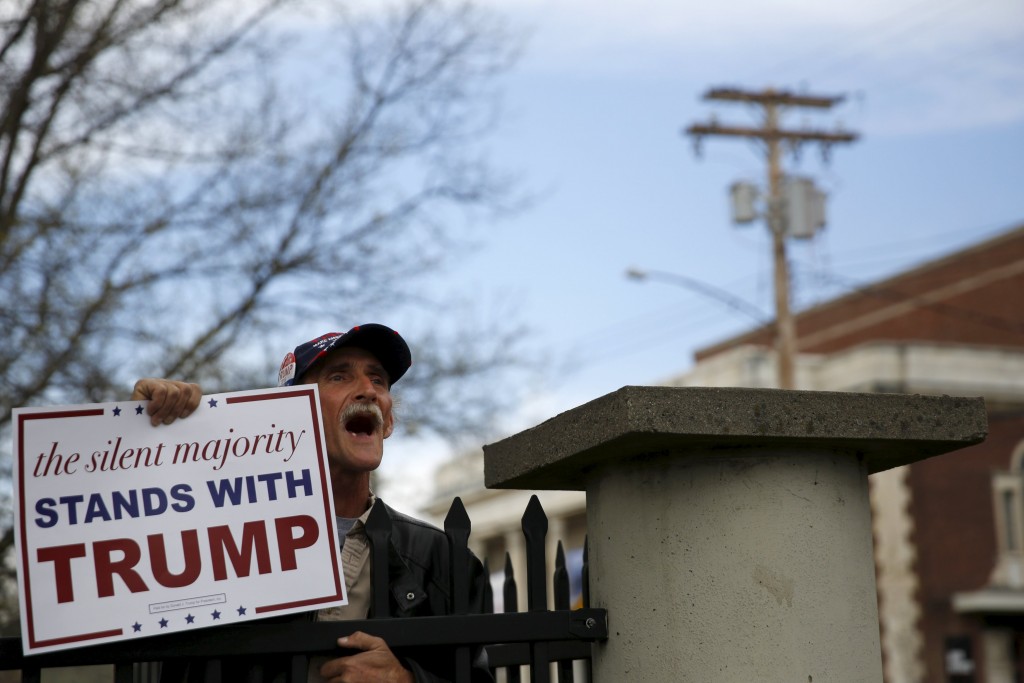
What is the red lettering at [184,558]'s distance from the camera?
8.91ft

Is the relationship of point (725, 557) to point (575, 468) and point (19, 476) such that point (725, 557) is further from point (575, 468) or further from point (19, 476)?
point (19, 476)

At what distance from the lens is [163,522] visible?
2.76 m

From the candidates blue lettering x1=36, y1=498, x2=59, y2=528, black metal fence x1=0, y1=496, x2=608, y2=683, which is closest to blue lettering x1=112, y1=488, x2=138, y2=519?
blue lettering x1=36, y1=498, x2=59, y2=528

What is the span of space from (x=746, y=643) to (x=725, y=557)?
0.62ft

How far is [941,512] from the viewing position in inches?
1121

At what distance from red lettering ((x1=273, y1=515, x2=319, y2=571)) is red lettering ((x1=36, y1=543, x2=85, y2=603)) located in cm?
40

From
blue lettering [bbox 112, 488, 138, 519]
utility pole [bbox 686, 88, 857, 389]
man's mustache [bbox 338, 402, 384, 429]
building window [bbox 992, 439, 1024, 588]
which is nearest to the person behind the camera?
blue lettering [bbox 112, 488, 138, 519]

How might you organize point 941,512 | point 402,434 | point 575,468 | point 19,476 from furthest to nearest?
point 941,512
point 402,434
point 575,468
point 19,476

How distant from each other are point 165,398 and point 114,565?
0.36 metres

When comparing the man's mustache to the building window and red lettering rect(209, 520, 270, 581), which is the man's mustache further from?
the building window

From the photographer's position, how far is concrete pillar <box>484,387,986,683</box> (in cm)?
291

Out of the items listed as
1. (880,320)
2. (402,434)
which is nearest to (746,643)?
(402,434)

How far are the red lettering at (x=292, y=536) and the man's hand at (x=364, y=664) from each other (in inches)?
7.9

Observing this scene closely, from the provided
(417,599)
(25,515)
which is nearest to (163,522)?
(25,515)
